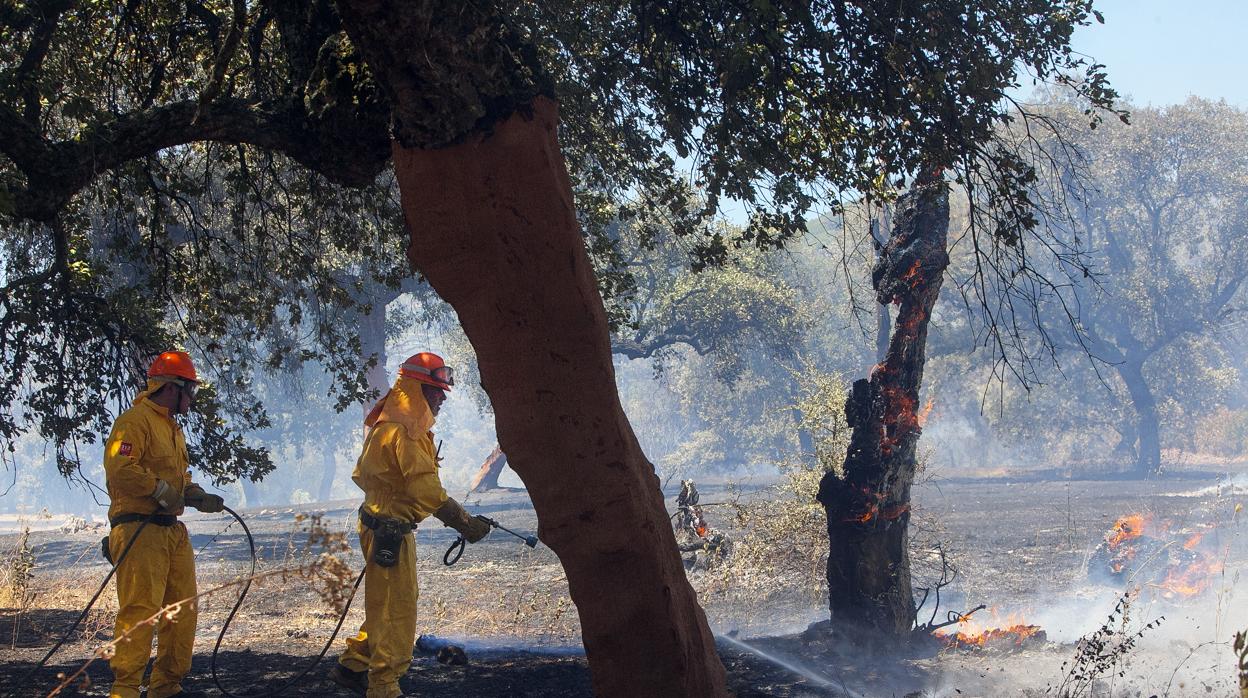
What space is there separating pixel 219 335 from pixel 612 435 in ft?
16.0

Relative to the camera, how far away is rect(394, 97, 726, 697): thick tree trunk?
424cm

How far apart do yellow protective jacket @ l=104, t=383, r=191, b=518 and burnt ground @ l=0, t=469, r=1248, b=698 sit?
101cm

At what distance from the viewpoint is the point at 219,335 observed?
807cm

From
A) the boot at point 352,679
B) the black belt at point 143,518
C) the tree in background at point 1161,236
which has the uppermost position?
the tree in background at point 1161,236

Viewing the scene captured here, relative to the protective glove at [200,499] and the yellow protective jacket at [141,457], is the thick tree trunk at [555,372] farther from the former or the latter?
the protective glove at [200,499]

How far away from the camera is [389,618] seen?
6.07m

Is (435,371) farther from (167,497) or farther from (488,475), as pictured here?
(488,475)

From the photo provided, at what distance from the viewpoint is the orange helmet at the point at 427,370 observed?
6.41 metres

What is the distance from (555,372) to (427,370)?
241cm

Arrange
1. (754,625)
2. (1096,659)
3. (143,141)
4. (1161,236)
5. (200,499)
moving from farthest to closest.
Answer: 1. (1161,236)
2. (754,625)
3. (200,499)
4. (1096,659)
5. (143,141)

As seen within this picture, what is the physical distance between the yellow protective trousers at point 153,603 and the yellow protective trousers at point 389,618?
40.6 inches

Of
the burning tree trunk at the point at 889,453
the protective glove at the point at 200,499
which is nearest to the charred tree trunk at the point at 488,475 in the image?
the burning tree trunk at the point at 889,453

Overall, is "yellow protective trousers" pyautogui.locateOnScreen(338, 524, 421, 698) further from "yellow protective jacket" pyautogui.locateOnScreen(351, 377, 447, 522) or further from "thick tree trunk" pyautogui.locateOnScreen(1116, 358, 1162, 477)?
"thick tree trunk" pyautogui.locateOnScreen(1116, 358, 1162, 477)

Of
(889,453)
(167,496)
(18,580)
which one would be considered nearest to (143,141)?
(167,496)
